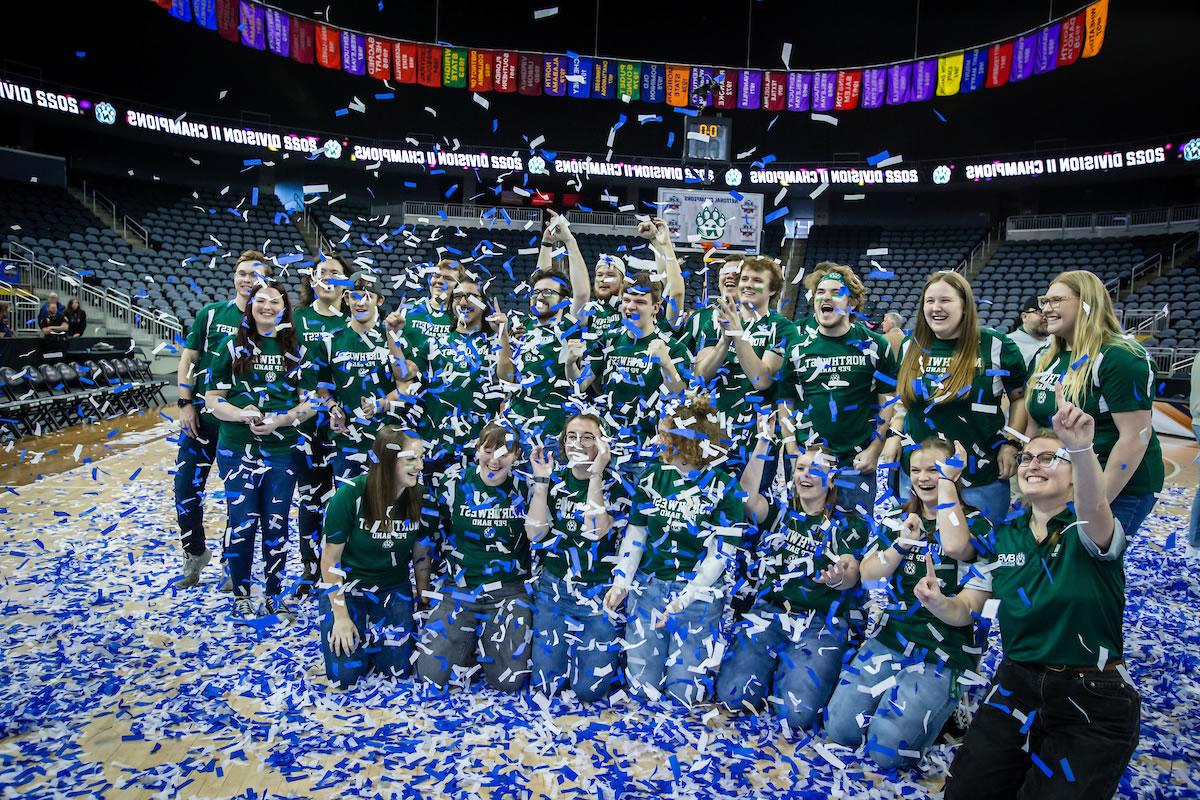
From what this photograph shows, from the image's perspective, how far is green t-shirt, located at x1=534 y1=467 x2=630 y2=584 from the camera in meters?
3.47

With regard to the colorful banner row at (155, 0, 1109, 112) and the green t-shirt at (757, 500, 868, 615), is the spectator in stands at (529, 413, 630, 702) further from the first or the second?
the colorful banner row at (155, 0, 1109, 112)

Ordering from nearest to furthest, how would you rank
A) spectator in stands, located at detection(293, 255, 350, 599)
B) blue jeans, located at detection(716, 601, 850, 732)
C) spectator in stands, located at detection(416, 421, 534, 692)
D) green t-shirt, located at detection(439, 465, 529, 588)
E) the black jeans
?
the black jeans < blue jeans, located at detection(716, 601, 850, 732) < spectator in stands, located at detection(416, 421, 534, 692) < green t-shirt, located at detection(439, 465, 529, 588) < spectator in stands, located at detection(293, 255, 350, 599)

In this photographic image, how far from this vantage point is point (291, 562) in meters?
5.00

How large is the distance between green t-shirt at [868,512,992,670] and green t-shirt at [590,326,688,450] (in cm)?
146

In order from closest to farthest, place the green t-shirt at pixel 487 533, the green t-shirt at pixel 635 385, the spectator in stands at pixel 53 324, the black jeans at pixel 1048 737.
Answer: the black jeans at pixel 1048 737 → the green t-shirt at pixel 487 533 → the green t-shirt at pixel 635 385 → the spectator in stands at pixel 53 324

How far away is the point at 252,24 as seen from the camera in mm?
15203

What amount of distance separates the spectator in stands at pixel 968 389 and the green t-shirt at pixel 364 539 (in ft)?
7.70

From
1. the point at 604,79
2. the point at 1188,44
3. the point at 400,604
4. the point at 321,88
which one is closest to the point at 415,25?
the point at 321,88

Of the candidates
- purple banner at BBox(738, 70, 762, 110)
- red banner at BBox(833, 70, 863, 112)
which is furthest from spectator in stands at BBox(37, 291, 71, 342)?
red banner at BBox(833, 70, 863, 112)

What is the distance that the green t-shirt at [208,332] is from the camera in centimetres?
418

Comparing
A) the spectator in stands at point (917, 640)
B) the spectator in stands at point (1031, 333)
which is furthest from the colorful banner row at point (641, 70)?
the spectator in stands at point (917, 640)

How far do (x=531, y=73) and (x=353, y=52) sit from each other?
3.79 metres

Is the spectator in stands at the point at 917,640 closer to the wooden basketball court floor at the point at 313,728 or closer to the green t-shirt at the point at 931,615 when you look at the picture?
the green t-shirt at the point at 931,615

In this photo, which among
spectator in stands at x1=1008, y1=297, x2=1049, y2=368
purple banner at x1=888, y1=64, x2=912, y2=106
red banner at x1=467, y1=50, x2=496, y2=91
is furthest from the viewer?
red banner at x1=467, y1=50, x2=496, y2=91
